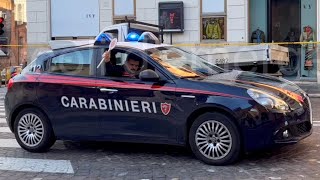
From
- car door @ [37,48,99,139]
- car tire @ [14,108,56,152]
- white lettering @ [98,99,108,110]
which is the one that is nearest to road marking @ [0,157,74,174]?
car tire @ [14,108,56,152]

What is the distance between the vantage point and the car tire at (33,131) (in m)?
7.38

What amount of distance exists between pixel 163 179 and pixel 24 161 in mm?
2209

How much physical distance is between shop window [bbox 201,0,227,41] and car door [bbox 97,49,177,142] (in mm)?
13209

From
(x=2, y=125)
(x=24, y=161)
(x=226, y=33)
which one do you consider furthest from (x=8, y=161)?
(x=226, y=33)

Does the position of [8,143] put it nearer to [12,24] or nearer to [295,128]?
[295,128]

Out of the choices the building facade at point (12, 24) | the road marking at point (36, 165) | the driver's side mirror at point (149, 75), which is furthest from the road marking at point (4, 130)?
the building facade at point (12, 24)

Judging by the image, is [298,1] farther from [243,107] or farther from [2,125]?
[243,107]

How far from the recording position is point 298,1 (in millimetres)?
19719

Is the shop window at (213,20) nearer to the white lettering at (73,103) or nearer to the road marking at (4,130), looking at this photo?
the road marking at (4,130)

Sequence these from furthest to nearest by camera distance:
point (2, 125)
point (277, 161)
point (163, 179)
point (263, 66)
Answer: point (263, 66) → point (2, 125) → point (277, 161) → point (163, 179)

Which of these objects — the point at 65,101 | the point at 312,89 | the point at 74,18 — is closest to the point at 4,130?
the point at 65,101

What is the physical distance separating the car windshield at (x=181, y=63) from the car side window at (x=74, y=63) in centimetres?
87

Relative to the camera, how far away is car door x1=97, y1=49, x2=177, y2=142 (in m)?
6.62

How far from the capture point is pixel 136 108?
677 cm
